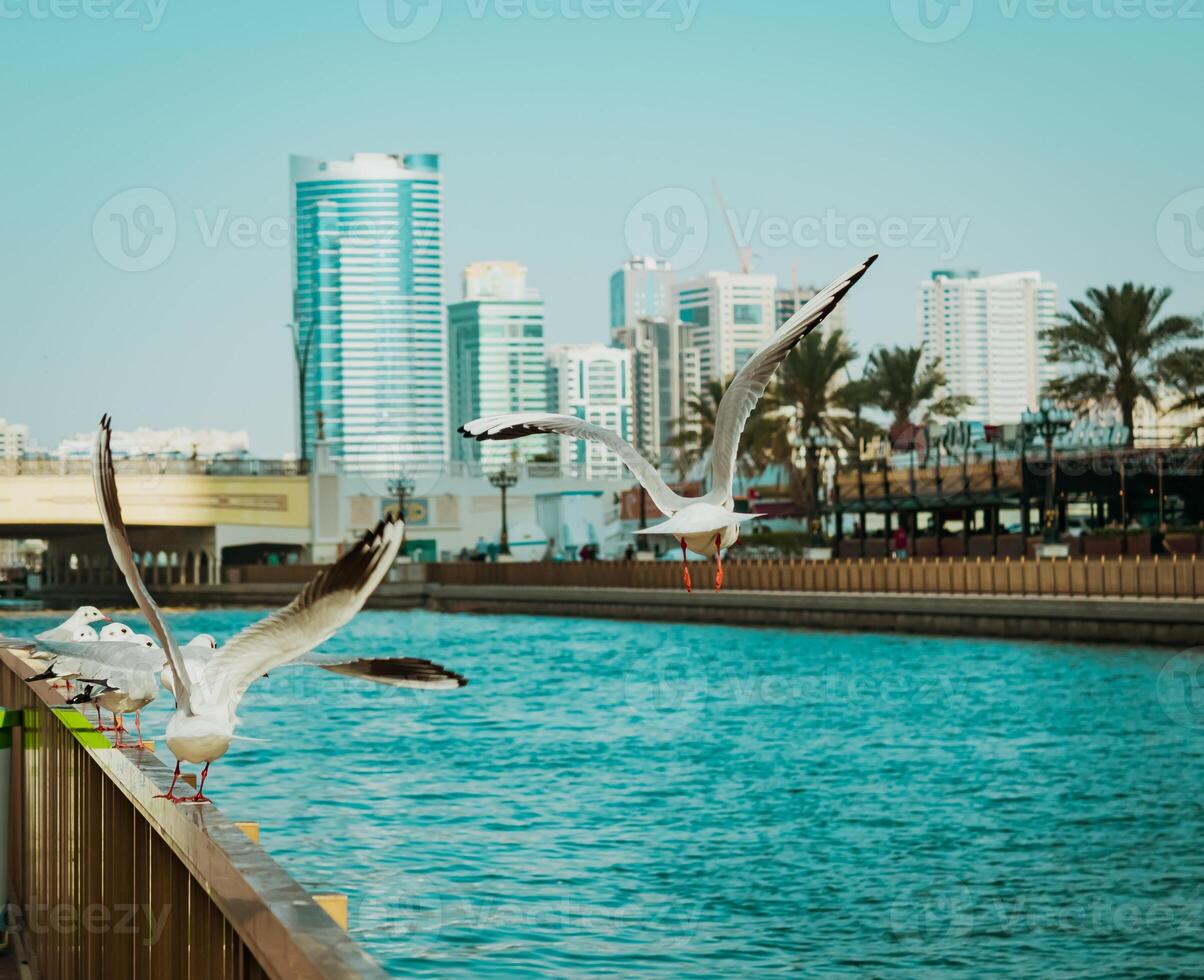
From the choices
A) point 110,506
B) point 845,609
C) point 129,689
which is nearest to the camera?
point 110,506

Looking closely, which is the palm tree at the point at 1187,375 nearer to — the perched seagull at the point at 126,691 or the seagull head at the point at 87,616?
the seagull head at the point at 87,616

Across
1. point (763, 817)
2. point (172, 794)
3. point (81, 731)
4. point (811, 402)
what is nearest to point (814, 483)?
point (811, 402)

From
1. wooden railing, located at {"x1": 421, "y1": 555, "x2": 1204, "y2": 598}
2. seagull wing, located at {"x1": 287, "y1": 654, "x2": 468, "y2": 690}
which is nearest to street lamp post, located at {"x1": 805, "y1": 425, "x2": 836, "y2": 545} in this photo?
wooden railing, located at {"x1": 421, "y1": 555, "x2": 1204, "y2": 598}

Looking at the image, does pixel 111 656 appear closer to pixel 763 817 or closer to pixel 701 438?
pixel 763 817

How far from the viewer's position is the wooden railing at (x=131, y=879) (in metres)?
3.50

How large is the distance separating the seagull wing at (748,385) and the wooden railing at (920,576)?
33.2 metres

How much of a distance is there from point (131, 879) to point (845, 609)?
41.8 m

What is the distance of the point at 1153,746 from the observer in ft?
80.4

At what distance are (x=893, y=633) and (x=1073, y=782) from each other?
2266cm

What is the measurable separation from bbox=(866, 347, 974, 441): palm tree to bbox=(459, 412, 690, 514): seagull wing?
70.0 meters

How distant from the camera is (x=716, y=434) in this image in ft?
18.8

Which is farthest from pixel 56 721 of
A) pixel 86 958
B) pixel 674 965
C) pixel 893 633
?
pixel 893 633

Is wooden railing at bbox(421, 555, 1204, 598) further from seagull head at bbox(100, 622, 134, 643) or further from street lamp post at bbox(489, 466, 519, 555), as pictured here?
seagull head at bbox(100, 622, 134, 643)

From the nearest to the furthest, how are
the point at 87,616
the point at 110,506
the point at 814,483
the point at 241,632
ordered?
the point at 110,506
the point at 241,632
the point at 87,616
the point at 814,483
